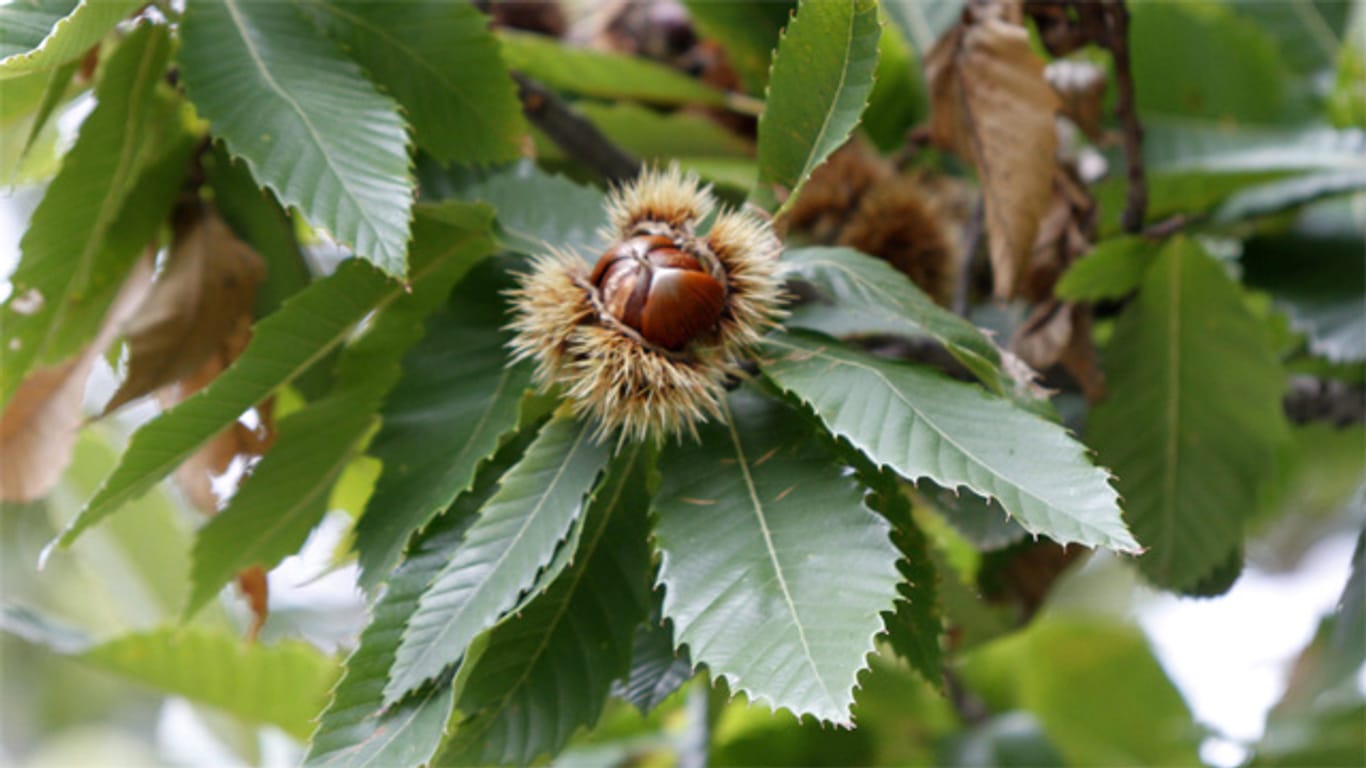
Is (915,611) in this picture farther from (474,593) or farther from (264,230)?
(264,230)

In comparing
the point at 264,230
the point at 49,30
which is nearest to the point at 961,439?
the point at 49,30

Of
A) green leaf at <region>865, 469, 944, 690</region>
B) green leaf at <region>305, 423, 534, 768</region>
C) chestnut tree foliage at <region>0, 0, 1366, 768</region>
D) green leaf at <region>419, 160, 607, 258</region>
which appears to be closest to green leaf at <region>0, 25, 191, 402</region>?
chestnut tree foliage at <region>0, 0, 1366, 768</region>

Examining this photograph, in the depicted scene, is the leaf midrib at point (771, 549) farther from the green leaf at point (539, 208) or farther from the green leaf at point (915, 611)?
the green leaf at point (539, 208)

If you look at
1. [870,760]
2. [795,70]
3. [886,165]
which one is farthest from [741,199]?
[870,760]

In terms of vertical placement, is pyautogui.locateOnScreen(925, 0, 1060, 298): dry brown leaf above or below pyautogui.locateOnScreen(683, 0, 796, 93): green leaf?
above

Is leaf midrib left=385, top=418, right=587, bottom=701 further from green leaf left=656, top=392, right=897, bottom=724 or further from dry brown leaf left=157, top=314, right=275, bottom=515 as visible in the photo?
dry brown leaf left=157, top=314, right=275, bottom=515
